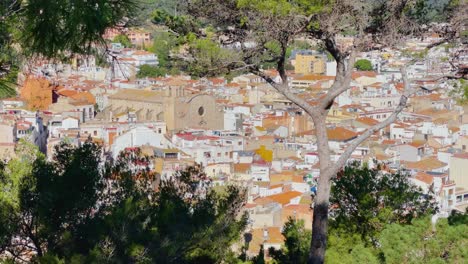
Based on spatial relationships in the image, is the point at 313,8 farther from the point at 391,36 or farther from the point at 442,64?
the point at 442,64

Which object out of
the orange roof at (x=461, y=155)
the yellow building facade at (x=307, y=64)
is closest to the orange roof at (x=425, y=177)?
the orange roof at (x=461, y=155)

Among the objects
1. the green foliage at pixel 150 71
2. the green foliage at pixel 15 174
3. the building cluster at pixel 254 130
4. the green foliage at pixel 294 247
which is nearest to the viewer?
the green foliage at pixel 15 174

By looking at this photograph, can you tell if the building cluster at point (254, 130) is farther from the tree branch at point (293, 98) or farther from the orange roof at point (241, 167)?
the tree branch at point (293, 98)

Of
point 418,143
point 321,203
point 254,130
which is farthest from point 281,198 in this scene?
point 321,203

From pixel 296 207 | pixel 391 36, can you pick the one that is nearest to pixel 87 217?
pixel 391 36

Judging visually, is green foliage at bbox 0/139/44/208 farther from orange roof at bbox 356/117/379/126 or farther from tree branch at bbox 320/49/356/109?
orange roof at bbox 356/117/379/126
